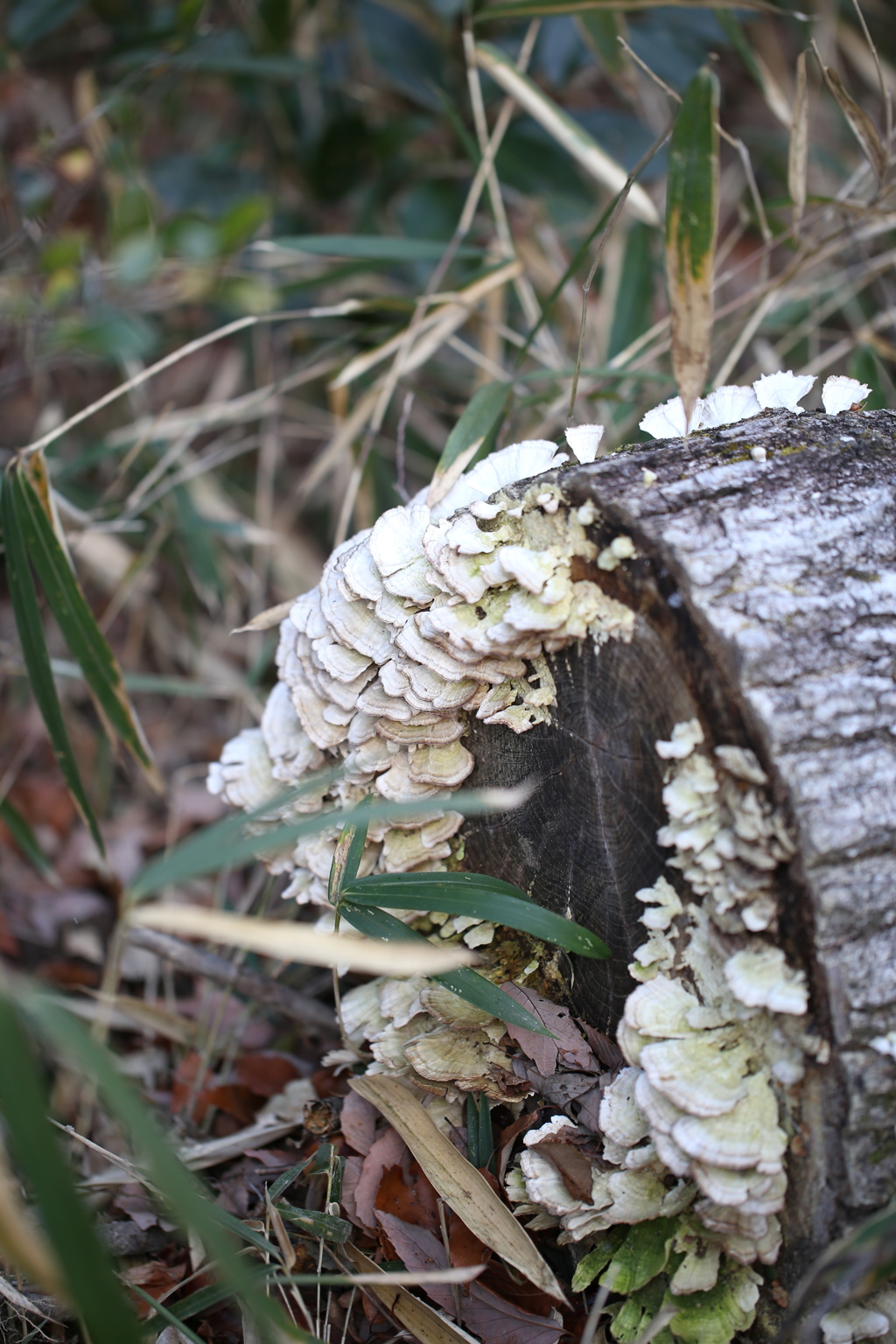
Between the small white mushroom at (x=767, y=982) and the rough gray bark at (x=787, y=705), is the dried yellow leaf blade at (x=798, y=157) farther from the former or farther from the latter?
the small white mushroom at (x=767, y=982)

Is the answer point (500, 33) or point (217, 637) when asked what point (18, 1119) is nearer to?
point (217, 637)

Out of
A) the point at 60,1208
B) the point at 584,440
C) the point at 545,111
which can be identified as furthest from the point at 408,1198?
the point at 545,111

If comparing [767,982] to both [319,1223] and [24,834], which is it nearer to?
[319,1223]

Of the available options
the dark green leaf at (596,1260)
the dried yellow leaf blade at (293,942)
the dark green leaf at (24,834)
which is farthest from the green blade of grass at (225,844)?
the dark green leaf at (24,834)

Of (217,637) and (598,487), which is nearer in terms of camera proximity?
(598,487)

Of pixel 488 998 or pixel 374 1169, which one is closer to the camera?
pixel 488 998

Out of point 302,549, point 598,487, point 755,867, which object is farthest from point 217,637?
point 755,867

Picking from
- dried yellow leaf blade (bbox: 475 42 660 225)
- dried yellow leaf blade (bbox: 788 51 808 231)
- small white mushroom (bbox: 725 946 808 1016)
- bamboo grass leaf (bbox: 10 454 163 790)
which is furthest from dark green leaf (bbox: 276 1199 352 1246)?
dried yellow leaf blade (bbox: 475 42 660 225)
